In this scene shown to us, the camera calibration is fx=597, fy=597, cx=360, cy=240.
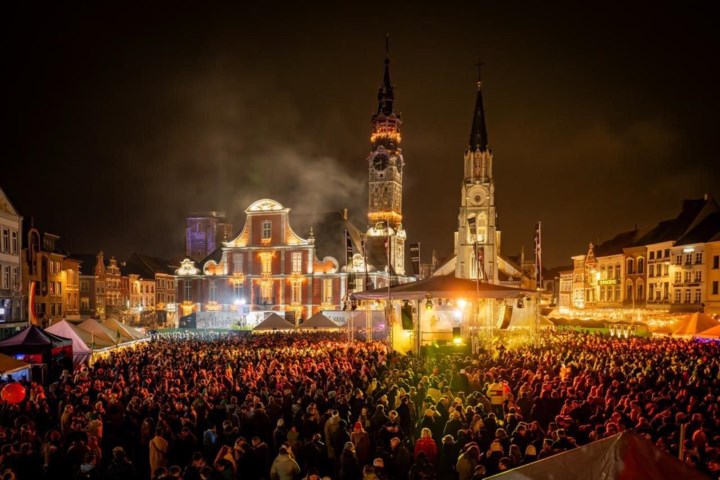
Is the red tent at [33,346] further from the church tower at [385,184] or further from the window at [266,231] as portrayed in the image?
the church tower at [385,184]

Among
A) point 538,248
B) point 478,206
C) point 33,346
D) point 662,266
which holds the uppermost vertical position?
point 478,206

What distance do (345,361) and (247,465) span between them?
1188 centimetres

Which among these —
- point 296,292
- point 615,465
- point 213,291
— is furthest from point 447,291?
point 213,291

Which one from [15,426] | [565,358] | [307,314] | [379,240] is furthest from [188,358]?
[379,240]

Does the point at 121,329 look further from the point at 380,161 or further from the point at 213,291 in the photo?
the point at 380,161

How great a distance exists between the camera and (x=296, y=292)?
5931cm

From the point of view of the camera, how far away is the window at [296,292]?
2327 inches

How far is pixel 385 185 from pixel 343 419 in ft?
201

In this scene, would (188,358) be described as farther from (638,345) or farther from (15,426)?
(638,345)

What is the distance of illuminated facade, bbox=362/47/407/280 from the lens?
6812 centimetres

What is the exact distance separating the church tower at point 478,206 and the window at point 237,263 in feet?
81.8

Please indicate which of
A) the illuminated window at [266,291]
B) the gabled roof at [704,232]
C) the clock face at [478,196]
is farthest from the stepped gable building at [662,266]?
the illuminated window at [266,291]

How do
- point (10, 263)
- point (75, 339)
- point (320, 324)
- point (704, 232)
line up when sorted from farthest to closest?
point (704, 232) → point (10, 263) → point (320, 324) → point (75, 339)

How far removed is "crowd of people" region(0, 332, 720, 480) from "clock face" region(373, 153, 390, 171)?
53214mm
